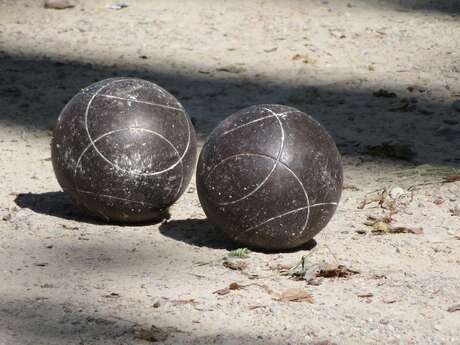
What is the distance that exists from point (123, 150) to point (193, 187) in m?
1.63

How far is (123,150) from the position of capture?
24.1ft

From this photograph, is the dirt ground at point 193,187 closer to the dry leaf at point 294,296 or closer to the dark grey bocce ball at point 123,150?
the dry leaf at point 294,296

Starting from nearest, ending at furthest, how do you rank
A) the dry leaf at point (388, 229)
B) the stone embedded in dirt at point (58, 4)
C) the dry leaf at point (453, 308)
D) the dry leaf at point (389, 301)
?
the dry leaf at point (453, 308) < the dry leaf at point (389, 301) < the dry leaf at point (388, 229) < the stone embedded in dirt at point (58, 4)

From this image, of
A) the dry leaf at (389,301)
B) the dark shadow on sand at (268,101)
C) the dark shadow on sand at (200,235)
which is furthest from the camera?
the dark shadow on sand at (268,101)

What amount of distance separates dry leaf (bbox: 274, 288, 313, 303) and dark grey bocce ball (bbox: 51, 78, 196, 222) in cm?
151

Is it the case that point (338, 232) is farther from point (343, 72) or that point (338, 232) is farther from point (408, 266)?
point (343, 72)

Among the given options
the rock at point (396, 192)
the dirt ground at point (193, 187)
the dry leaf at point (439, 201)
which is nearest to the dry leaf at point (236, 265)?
the dirt ground at point (193, 187)

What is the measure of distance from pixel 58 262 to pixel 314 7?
25.7ft

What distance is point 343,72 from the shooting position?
12047 mm

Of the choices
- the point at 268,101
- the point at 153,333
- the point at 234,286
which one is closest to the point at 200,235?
the point at 234,286

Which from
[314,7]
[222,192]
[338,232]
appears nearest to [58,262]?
[222,192]

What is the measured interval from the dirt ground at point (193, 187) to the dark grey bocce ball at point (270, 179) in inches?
9.2

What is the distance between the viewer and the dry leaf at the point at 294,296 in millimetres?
6320

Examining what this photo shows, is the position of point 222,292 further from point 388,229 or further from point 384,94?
point 384,94
